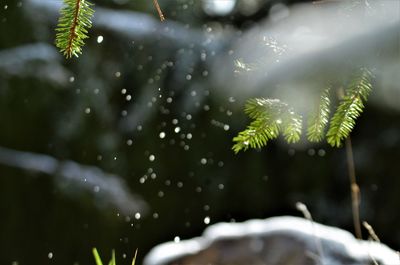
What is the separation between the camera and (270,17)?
11.8 feet

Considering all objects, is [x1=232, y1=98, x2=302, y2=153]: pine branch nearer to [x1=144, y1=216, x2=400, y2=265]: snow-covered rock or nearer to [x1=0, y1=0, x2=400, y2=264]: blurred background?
[x1=144, y1=216, x2=400, y2=265]: snow-covered rock

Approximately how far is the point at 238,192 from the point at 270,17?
108cm

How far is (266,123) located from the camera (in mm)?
1167

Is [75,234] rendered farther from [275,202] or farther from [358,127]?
[358,127]

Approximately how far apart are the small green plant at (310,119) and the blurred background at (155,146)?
2.33 metres

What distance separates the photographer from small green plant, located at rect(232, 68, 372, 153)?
1.15 metres

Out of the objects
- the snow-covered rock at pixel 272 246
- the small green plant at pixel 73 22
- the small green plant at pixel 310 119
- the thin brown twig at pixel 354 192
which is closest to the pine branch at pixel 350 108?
the small green plant at pixel 310 119

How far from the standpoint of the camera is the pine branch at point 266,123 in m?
1.15

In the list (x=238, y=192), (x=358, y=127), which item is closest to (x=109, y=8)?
(x=238, y=192)

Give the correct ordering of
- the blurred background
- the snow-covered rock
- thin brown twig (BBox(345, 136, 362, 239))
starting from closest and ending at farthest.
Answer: thin brown twig (BBox(345, 136, 362, 239)) → the snow-covered rock → the blurred background

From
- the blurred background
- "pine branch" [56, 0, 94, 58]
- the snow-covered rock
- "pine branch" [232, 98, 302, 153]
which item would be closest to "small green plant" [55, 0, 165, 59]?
"pine branch" [56, 0, 94, 58]

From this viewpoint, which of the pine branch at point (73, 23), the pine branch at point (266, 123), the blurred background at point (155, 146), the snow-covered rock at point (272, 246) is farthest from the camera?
the blurred background at point (155, 146)

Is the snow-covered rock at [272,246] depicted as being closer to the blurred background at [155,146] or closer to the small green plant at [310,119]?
the blurred background at [155,146]

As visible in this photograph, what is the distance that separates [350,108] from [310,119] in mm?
80
